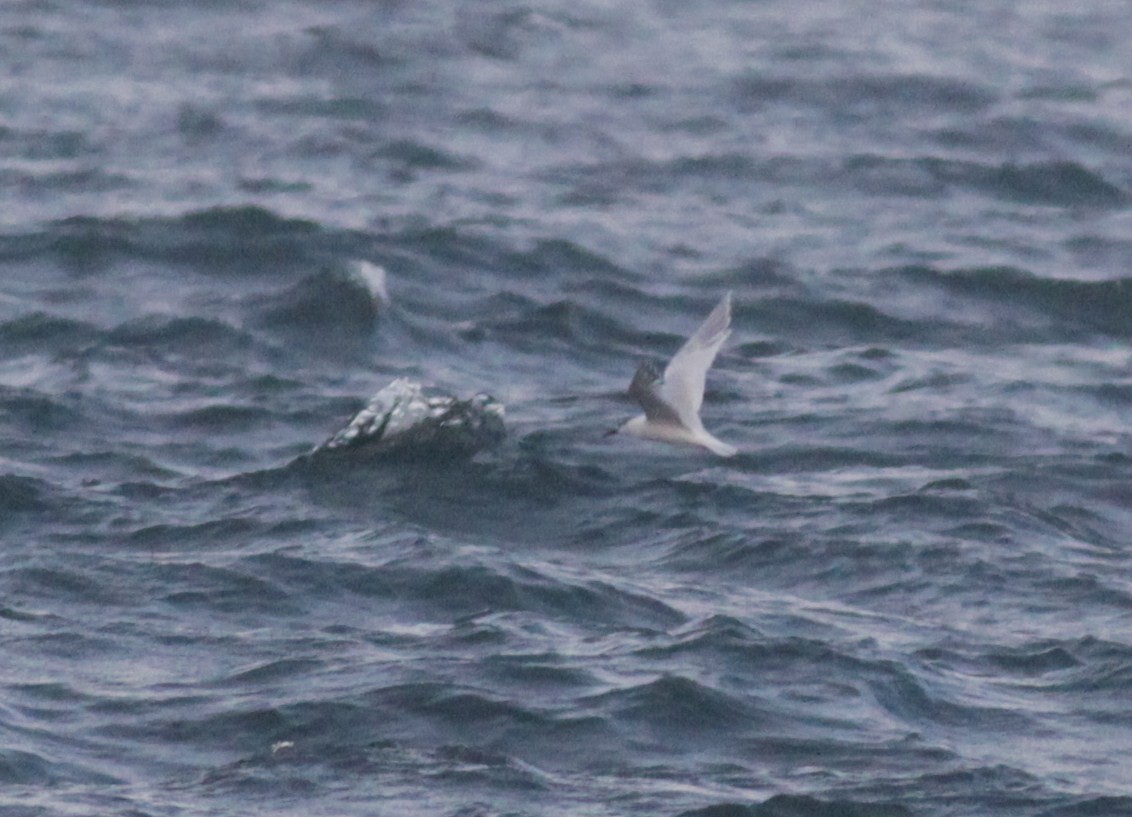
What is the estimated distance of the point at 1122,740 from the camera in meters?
11.5

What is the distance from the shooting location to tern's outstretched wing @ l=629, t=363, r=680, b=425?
13383mm

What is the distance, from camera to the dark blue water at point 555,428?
1116 cm

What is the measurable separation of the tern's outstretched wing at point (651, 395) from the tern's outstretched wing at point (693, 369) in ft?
0.12

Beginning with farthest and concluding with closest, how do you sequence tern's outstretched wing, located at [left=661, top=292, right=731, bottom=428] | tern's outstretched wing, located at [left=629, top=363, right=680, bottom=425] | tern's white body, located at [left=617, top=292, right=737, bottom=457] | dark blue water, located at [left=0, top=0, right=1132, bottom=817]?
tern's outstretched wing, located at [left=661, top=292, right=731, bottom=428] → tern's white body, located at [left=617, top=292, right=737, bottom=457] → tern's outstretched wing, located at [left=629, top=363, right=680, bottom=425] → dark blue water, located at [left=0, top=0, right=1132, bottom=817]

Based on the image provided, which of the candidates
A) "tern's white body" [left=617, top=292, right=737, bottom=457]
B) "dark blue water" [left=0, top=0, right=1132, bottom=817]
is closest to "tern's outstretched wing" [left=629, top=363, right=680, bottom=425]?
"tern's white body" [left=617, top=292, right=737, bottom=457]

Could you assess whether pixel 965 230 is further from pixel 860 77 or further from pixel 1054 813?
pixel 1054 813

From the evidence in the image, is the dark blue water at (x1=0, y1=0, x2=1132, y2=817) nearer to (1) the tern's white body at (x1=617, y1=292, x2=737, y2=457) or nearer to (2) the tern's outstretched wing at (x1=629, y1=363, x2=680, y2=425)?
(1) the tern's white body at (x1=617, y1=292, x2=737, y2=457)

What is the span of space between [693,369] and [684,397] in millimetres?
275

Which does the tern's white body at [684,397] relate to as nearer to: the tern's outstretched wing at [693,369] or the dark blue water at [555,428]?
the tern's outstretched wing at [693,369]

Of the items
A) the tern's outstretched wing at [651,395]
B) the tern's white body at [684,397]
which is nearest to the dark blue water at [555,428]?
the tern's white body at [684,397]

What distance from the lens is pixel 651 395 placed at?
13648mm

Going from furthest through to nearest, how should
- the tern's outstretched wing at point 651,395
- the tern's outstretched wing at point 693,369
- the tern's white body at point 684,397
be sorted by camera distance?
the tern's outstretched wing at point 693,369
the tern's white body at point 684,397
the tern's outstretched wing at point 651,395

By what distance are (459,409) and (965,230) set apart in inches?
298

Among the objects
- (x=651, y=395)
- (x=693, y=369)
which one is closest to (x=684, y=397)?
(x=693, y=369)
